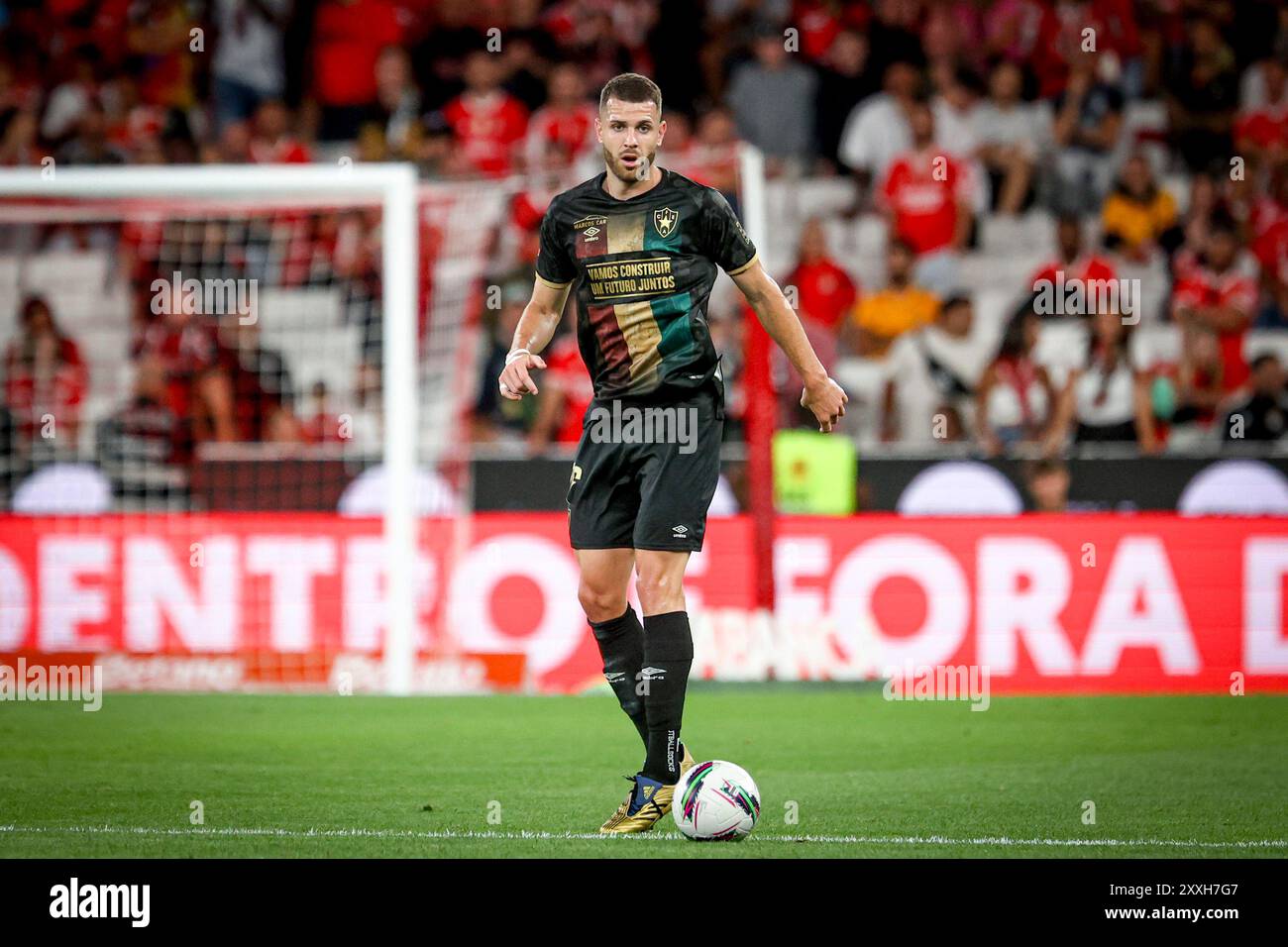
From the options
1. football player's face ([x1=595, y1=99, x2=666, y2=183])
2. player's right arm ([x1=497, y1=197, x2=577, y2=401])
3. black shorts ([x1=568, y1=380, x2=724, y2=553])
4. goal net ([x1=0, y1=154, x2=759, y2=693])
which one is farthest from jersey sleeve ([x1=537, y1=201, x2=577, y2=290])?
goal net ([x1=0, y1=154, x2=759, y2=693])

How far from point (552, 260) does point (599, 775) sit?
2.34m

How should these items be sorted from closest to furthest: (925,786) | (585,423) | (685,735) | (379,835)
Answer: (379,835) → (585,423) → (925,786) → (685,735)

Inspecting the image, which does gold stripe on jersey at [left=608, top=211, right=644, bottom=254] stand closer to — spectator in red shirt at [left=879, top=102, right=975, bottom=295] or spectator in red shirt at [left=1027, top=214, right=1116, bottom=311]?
spectator in red shirt at [left=1027, top=214, right=1116, bottom=311]

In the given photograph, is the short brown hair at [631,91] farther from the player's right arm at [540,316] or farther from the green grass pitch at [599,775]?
the green grass pitch at [599,775]

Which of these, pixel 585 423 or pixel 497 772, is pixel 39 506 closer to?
pixel 497 772

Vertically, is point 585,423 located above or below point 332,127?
below

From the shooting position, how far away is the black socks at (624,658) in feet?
22.5

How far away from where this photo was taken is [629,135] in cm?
651

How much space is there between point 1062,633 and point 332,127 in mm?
8393

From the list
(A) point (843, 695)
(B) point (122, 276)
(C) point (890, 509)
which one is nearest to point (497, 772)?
(A) point (843, 695)

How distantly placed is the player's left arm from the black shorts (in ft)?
1.01

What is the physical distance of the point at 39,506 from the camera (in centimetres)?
1397

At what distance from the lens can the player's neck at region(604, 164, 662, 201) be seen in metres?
6.66

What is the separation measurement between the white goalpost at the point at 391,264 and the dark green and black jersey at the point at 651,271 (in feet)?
18.2
